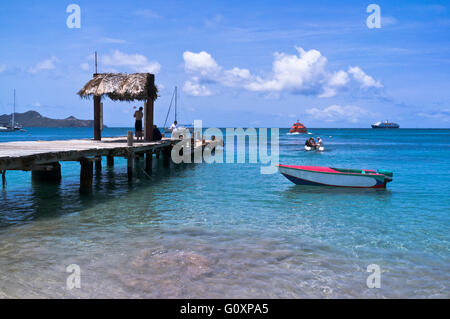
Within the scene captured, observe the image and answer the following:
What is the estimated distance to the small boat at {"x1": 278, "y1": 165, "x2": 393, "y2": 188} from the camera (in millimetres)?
15914

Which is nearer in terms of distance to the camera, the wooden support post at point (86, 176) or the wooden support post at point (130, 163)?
the wooden support post at point (86, 176)

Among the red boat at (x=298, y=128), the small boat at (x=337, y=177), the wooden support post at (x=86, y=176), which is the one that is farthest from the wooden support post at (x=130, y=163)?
the red boat at (x=298, y=128)

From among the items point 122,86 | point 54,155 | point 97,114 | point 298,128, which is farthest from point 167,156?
point 298,128

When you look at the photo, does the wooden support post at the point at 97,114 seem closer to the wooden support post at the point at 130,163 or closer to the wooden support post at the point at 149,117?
the wooden support post at the point at 149,117

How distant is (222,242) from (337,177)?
8.87 metres

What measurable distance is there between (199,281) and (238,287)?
657 millimetres

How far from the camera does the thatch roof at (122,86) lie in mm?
18156

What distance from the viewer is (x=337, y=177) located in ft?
52.3

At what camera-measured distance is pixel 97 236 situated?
350 inches

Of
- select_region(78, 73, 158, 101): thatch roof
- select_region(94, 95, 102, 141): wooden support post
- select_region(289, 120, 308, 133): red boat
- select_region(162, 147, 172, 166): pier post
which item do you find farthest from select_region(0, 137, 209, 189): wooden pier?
select_region(289, 120, 308, 133): red boat

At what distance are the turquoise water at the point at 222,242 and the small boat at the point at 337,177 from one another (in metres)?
0.47

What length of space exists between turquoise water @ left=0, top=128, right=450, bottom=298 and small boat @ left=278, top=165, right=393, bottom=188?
1.53 feet

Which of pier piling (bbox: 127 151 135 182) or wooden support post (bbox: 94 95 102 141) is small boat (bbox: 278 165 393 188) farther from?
wooden support post (bbox: 94 95 102 141)
